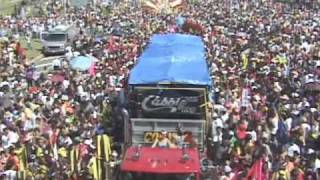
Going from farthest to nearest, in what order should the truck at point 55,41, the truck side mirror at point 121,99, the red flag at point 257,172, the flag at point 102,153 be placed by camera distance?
the truck at point 55,41
the truck side mirror at point 121,99
the flag at point 102,153
the red flag at point 257,172

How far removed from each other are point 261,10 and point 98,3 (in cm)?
1489

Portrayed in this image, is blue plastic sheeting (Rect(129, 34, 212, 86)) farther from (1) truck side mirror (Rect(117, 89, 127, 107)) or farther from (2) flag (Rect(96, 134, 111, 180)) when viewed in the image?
(2) flag (Rect(96, 134, 111, 180))

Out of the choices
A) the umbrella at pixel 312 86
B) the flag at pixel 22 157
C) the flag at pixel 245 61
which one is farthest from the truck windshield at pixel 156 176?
the flag at pixel 245 61

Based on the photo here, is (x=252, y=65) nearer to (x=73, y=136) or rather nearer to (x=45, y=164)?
(x=73, y=136)

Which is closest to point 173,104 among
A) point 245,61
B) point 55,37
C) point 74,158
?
point 74,158

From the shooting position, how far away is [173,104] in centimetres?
1892

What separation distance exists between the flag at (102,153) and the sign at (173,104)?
1.08 meters

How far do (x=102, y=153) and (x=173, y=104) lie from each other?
6.47 feet

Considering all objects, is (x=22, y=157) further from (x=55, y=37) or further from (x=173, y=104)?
(x=55, y=37)

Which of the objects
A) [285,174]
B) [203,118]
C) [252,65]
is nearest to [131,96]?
[203,118]

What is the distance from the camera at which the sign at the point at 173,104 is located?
62.1ft

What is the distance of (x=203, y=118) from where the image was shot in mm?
19094

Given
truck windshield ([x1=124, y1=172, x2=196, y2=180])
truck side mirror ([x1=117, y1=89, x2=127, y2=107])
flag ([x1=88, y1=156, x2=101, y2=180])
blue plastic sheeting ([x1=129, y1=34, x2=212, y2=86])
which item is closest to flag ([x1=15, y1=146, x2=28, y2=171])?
flag ([x1=88, y1=156, x2=101, y2=180])

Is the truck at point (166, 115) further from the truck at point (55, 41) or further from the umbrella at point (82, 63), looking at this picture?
the truck at point (55, 41)
